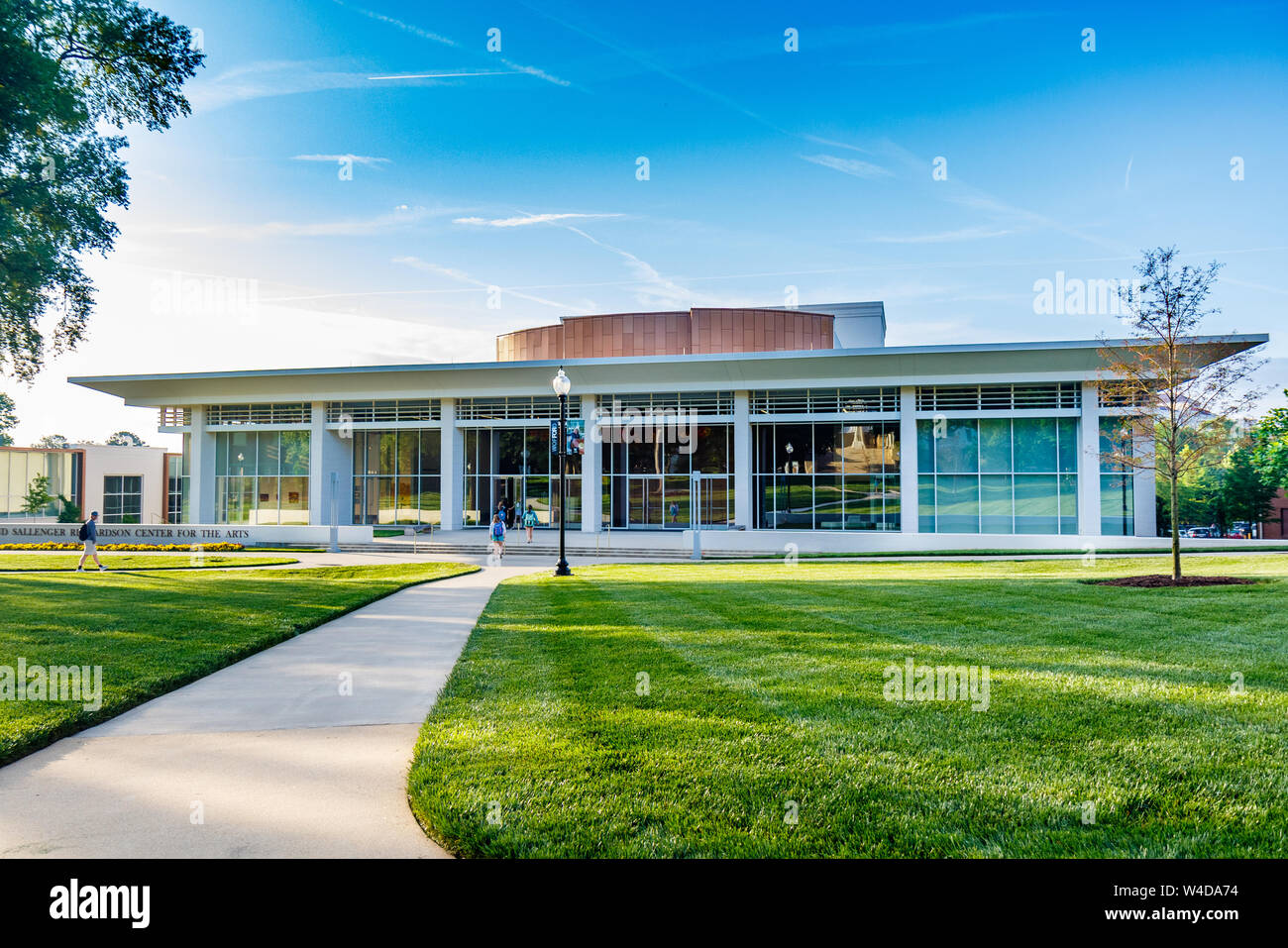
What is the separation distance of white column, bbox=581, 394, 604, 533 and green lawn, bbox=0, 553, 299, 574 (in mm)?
12886

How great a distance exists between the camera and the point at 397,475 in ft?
126

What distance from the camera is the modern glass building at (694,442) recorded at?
30.2 metres

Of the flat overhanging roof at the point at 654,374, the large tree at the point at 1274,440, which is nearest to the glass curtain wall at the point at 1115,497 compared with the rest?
the flat overhanging roof at the point at 654,374

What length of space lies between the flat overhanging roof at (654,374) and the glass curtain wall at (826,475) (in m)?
2.23

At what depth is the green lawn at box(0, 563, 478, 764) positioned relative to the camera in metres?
6.32

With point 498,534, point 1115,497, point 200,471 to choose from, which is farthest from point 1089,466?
point 200,471

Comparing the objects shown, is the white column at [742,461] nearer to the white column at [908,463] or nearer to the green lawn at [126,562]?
the white column at [908,463]

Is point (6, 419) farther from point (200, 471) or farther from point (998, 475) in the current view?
point (998, 475)

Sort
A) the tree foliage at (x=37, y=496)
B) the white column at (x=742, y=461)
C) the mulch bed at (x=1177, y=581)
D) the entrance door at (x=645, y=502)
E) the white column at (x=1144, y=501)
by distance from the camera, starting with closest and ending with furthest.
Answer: the mulch bed at (x=1177, y=581)
the white column at (x=1144, y=501)
the white column at (x=742, y=461)
the entrance door at (x=645, y=502)
the tree foliage at (x=37, y=496)

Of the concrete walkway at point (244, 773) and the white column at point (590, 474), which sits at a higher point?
the white column at point (590, 474)

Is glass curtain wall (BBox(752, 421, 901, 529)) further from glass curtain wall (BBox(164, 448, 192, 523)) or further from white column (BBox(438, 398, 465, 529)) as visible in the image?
glass curtain wall (BBox(164, 448, 192, 523))

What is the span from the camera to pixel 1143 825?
373 cm
